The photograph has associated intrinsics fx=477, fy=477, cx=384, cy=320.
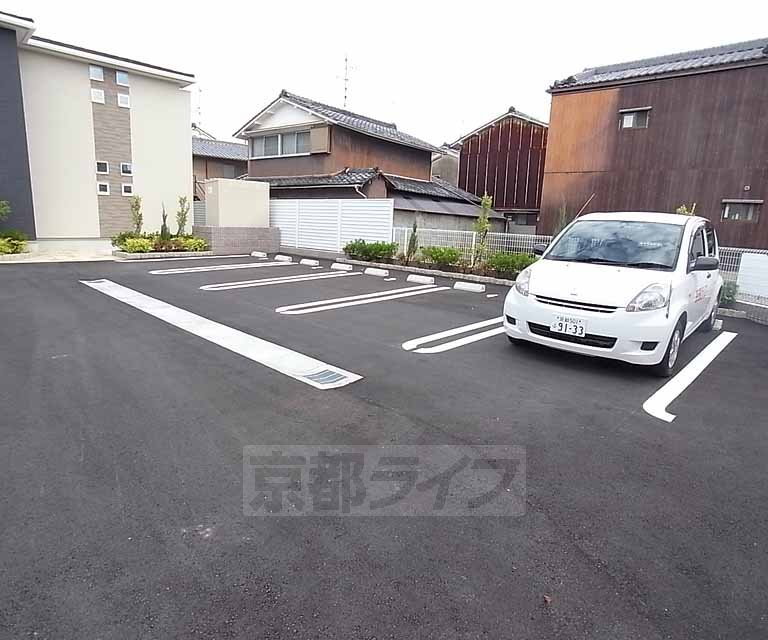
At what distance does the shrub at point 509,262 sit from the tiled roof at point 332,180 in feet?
21.1

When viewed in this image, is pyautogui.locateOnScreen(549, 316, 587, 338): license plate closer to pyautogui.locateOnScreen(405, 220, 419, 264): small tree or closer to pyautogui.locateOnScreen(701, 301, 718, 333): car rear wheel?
pyautogui.locateOnScreen(701, 301, 718, 333): car rear wheel

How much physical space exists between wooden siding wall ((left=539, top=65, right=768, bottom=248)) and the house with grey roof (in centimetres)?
438

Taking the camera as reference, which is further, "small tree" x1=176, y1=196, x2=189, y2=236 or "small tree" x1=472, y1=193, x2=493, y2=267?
"small tree" x1=176, y1=196, x2=189, y2=236

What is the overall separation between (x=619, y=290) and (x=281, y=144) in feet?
59.1

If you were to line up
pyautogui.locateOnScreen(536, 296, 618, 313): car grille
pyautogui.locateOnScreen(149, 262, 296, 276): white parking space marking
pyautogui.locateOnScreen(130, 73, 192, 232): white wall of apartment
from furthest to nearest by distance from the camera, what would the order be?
pyautogui.locateOnScreen(130, 73, 192, 232): white wall of apartment
pyautogui.locateOnScreen(149, 262, 296, 276): white parking space marking
pyautogui.locateOnScreen(536, 296, 618, 313): car grille

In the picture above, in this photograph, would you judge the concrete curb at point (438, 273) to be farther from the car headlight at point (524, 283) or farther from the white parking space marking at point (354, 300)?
the car headlight at point (524, 283)

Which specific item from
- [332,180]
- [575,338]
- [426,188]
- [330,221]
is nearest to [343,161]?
[332,180]

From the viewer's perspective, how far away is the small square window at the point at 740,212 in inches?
523

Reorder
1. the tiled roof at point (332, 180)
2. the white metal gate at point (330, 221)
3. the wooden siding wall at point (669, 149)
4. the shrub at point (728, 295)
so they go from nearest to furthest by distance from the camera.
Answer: the shrub at point (728, 295)
the wooden siding wall at point (669, 149)
the white metal gate at point (330, 221)
the tiled roof at point (332, 180)

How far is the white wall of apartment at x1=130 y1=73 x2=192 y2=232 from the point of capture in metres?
16.2

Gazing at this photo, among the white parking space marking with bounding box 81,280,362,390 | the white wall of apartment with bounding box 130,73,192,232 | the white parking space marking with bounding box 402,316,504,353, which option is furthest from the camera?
the white wall of apartment with bounding box 130,73,192,232

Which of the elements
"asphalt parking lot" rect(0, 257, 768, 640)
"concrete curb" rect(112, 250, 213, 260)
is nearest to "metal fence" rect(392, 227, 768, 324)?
"asphalt parking lot" rect(0, 257, 768, 640)

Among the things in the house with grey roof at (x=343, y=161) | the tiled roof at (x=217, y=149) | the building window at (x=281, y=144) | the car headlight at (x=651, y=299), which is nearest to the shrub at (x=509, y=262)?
the house with grey roof at (x=343, y=161)

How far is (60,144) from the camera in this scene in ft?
47.9
